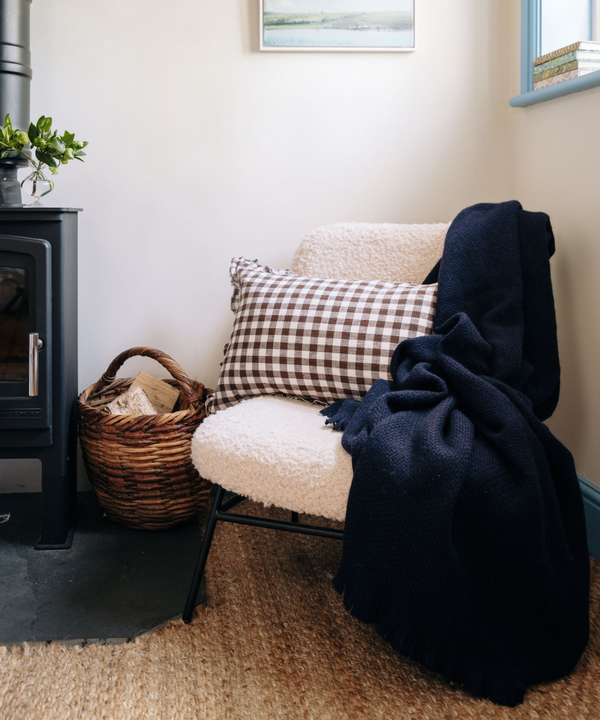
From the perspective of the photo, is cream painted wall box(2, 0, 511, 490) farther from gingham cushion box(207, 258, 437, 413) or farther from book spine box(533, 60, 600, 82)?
gingham cushion box(207, 258, 437, 413)

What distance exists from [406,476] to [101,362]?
1.25 meters

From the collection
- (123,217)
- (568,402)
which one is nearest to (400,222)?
(568,402)

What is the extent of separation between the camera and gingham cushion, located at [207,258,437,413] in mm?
1382

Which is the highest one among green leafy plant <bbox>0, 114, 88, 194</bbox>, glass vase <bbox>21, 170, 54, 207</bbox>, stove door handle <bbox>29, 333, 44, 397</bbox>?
green leafy plant <bbox>0, 114, 88, 194</bbox>

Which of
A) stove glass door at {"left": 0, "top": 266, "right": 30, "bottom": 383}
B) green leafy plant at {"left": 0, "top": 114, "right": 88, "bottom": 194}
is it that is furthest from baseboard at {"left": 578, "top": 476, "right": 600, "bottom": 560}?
green leafy plant at {"left": 0, "top": 114, "right": 88, "bottom": 194}

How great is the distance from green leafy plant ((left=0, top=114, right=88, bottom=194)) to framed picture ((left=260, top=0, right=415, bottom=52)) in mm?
666

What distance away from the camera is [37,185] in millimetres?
1625

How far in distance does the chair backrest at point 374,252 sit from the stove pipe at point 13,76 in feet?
2.58

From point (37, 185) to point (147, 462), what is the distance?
802mm

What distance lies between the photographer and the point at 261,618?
1.28 metres

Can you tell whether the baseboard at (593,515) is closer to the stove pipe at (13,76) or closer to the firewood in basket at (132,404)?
the firewood in basket at (132,404)

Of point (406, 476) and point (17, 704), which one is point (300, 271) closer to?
point (406, 476)

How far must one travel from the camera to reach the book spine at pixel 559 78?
1526 mm

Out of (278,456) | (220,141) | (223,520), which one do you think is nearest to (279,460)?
(278,456)
